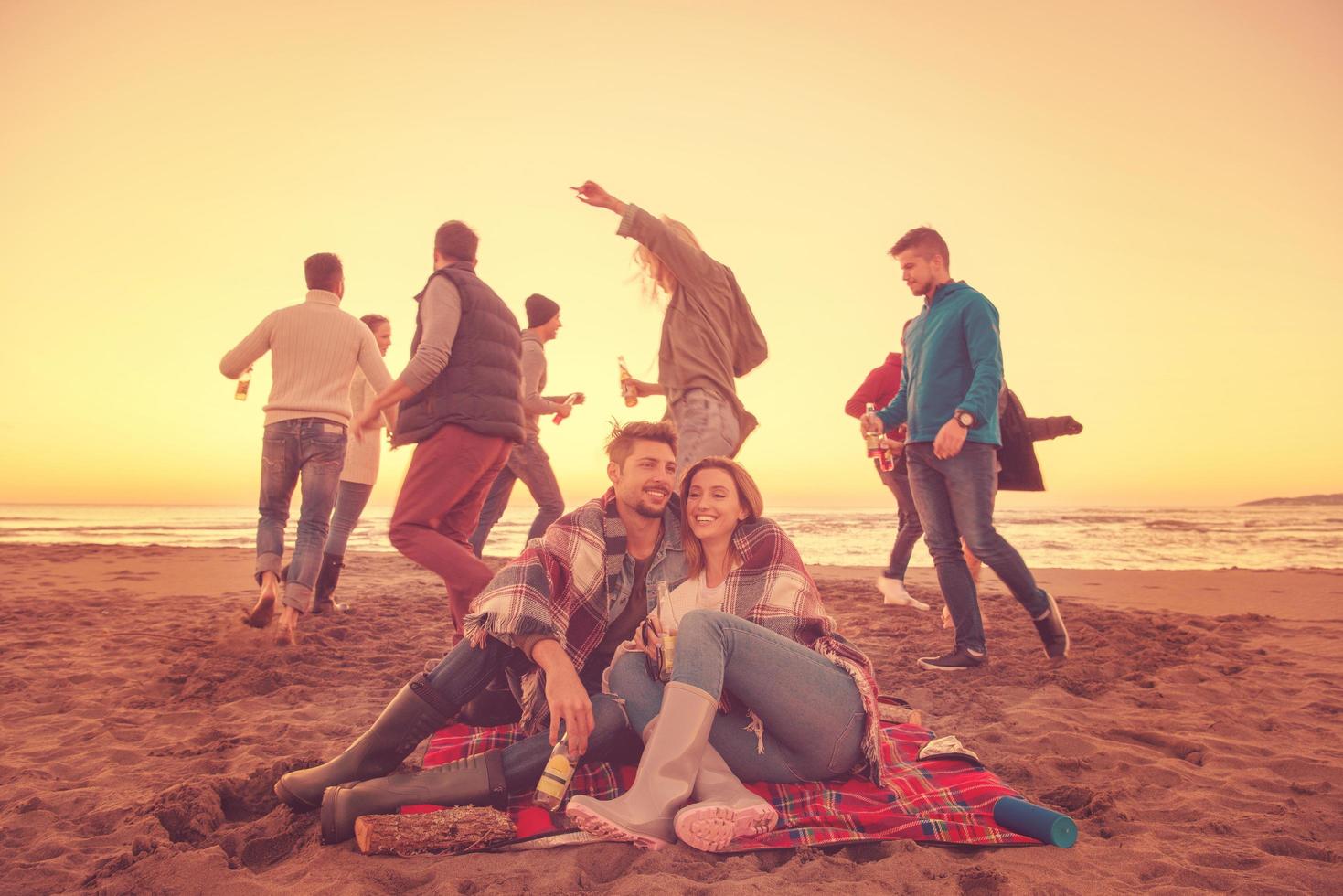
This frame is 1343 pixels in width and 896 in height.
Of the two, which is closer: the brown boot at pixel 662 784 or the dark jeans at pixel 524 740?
the brown boot at pixel 662 784

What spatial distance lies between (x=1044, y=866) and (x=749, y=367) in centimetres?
267

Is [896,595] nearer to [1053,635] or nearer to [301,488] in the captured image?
[1053,635]

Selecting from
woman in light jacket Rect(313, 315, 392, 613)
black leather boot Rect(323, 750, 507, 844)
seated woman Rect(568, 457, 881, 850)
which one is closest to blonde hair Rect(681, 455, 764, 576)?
seated woman Rect(568, 457, 881, 850)

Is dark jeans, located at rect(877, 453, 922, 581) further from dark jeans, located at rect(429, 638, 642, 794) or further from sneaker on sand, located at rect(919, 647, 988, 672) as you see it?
dark jeans, located at rect(429, 638, 642, 794)

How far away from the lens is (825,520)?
81.1 feet

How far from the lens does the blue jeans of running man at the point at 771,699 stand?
6.95 ft

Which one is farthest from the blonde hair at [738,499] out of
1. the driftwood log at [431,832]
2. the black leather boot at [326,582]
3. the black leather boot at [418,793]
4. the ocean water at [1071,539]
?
the ocean water at [1071,539]

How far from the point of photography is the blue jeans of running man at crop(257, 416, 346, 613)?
422cm

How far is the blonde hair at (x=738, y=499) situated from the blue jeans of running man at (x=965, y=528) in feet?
5.38

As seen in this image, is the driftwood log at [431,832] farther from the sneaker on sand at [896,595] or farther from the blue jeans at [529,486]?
the sneaker on sand at [896,595]

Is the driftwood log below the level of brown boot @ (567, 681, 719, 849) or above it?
below

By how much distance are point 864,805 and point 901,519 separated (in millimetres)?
4125

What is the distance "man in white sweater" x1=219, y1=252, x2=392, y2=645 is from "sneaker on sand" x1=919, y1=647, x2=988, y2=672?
3.47 metres

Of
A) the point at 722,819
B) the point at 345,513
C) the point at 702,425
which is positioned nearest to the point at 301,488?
the point at 345,513
